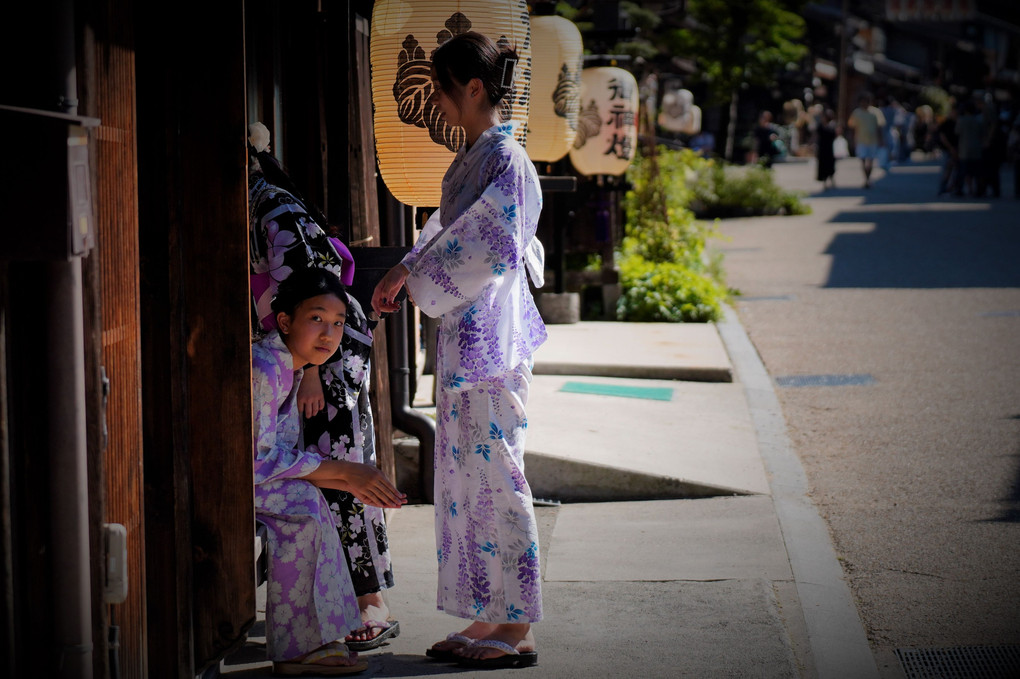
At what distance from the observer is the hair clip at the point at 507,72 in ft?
12.2

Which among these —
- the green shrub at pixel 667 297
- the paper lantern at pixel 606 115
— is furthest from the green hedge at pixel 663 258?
the paper lantern at pixel 606 115

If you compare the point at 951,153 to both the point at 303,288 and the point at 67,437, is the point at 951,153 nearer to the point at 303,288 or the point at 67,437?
the point at 303,288

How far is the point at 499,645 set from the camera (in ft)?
12.3

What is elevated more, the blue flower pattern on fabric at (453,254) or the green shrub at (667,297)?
the blue flower pattern on fabric at (453,254)

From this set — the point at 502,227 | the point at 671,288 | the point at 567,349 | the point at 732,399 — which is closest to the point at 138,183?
the point at 502,227

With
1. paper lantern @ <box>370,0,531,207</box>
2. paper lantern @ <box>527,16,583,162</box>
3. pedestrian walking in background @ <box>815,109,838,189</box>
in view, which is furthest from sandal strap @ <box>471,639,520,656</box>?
pedestrian walking in background @ <box>815,109,838,189</box>

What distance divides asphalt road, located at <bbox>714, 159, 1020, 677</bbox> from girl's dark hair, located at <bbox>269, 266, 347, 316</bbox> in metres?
2.26

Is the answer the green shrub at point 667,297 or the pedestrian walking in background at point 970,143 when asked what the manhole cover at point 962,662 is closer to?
the green shrub at point 667,297

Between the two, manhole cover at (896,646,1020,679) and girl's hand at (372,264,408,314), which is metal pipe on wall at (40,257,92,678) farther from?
manhole cover at (896,646,1020,679)

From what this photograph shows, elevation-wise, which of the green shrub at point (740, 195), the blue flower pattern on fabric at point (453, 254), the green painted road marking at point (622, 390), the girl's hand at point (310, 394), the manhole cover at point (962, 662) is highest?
the green shrub at point (740, 195)

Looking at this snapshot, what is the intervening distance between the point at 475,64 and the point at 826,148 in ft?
83.3

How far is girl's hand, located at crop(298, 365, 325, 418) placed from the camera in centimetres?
374

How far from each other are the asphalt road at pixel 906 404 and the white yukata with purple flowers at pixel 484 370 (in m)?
1.39

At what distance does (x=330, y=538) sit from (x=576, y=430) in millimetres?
3104
